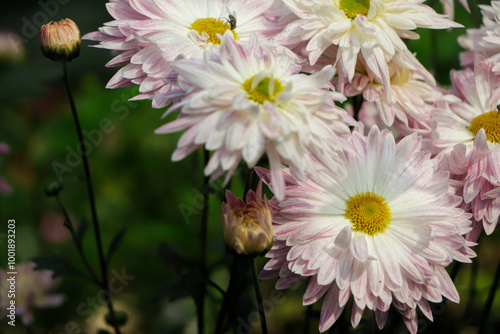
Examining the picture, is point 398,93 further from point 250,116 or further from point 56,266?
point 56,266

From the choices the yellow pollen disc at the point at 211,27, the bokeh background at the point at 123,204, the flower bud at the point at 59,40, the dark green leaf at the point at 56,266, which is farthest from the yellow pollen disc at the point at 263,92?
the bokeh background at the point at 123,204

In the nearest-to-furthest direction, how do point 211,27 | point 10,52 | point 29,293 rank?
point 211,27, point 29,293, point 10,52

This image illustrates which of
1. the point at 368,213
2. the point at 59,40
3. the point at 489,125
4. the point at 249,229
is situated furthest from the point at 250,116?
the point at 489,125

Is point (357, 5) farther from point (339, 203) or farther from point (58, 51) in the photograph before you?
point (58, 51)

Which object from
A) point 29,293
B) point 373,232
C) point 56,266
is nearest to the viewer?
point 373,232

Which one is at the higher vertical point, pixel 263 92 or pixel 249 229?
pixel 263 92

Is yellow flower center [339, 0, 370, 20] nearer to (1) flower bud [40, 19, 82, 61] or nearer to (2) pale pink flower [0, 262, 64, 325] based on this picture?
(1) flower bud [40, 19, 82, 61]
